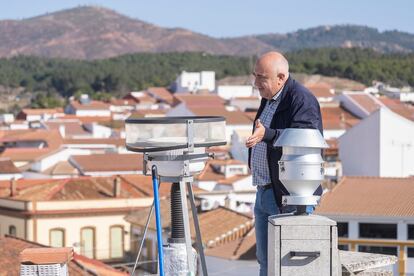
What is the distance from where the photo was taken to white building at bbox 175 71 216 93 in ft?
381

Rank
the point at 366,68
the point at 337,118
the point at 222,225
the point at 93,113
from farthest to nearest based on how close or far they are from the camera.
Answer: the point at 366,68 → the point at 93,113 → the point at 337,118 → the point at 222,225

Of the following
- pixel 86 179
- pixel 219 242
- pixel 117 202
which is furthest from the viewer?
pixel 86 179

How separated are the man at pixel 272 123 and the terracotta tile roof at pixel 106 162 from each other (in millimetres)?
38663

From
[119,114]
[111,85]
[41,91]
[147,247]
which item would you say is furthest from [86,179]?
[41,91]

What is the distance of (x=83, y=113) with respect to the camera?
9388 centimetres

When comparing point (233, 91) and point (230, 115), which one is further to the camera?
point (233, 91)

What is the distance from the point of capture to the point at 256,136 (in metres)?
4.97

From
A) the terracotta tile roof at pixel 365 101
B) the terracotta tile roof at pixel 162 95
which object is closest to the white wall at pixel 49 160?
the terracotta tile roof at pixel 365 101

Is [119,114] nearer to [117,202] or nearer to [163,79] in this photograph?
[163,79]

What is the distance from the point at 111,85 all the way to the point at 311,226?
442ft

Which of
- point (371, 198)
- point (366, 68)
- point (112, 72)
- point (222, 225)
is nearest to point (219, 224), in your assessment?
point (222, 225)

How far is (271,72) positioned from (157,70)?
148 meters

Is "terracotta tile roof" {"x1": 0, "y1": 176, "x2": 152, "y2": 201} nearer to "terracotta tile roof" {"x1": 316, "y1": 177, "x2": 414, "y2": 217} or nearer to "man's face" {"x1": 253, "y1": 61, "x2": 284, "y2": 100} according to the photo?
"terracotta tile roof" {"x1": 316, "y1": 177, "x2": 414, "y2": 217}

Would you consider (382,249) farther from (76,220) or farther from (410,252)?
(76,220)
